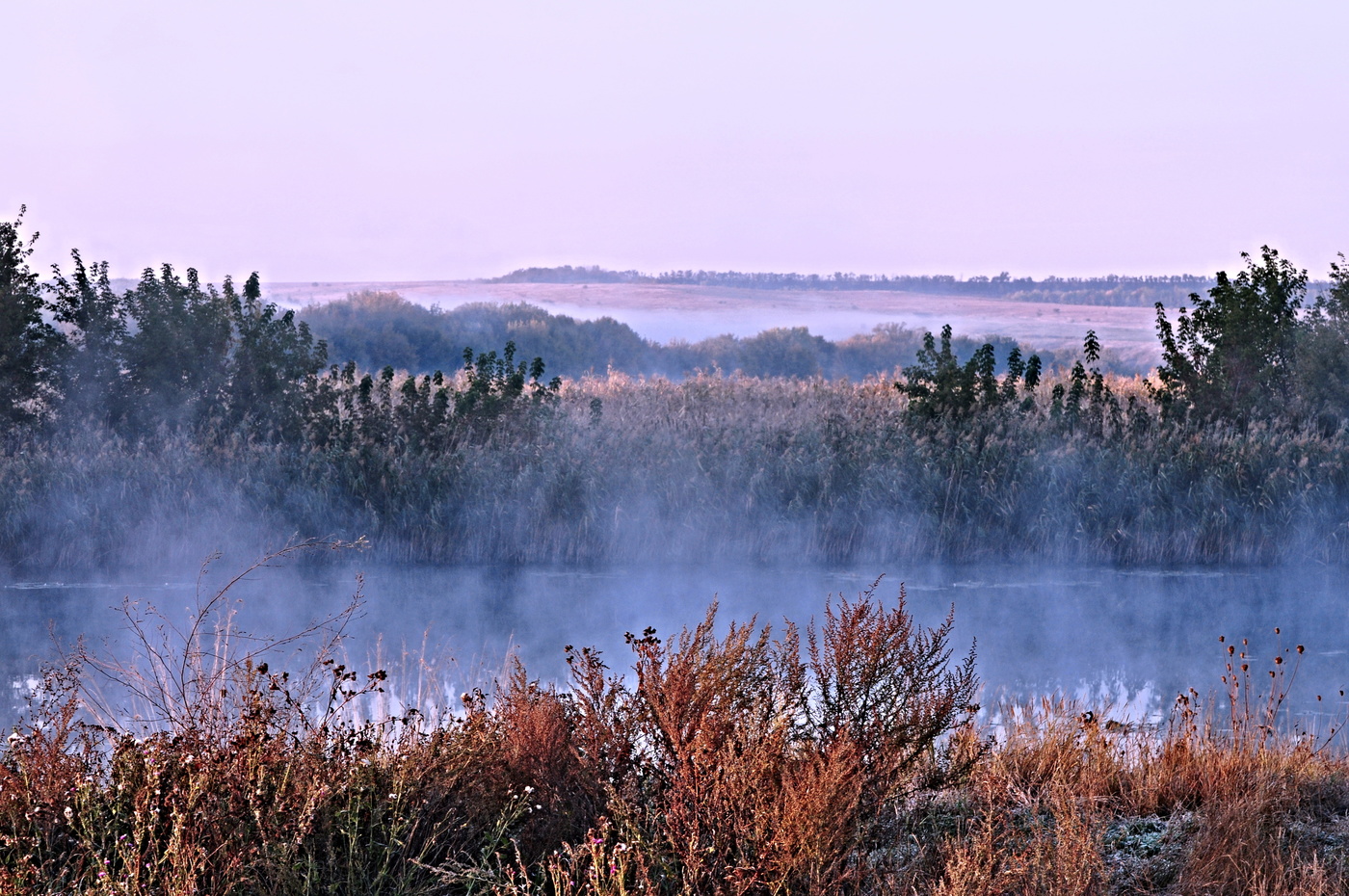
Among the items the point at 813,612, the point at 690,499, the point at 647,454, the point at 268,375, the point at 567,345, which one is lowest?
the point at 813,612

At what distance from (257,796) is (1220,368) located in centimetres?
1238

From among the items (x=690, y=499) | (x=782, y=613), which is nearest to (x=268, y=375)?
(x=690, y=499)

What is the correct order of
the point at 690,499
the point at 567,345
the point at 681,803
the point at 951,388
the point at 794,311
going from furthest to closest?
the point at 794,311
the point at 567,345
the point at 951,388
the point at 690,499
the point at 681,803

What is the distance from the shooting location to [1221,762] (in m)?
4.35

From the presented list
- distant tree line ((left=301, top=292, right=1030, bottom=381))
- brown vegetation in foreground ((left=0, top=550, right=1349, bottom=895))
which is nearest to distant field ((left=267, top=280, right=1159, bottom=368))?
distant tree line ((left=301, top=292, right=1030, bottom=381))

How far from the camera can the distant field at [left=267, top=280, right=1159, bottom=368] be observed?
4069 cm

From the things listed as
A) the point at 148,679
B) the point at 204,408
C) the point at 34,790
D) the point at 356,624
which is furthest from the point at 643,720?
the point at 204,408

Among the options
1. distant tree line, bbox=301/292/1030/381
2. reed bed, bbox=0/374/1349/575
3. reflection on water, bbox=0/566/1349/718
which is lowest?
reflection on water, bbox=0/566/1349/718

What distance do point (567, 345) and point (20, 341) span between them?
1849cm

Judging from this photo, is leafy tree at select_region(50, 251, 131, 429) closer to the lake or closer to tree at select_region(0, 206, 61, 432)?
tree at select_region(0, 206, 61, 432)

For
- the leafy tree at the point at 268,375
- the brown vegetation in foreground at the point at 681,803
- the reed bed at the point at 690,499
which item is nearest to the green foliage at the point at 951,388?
the reed bed at the point at 690,499

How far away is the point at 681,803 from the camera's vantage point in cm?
328

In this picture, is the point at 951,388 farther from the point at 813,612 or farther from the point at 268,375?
the point at 268,375

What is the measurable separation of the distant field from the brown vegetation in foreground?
33.4 m
